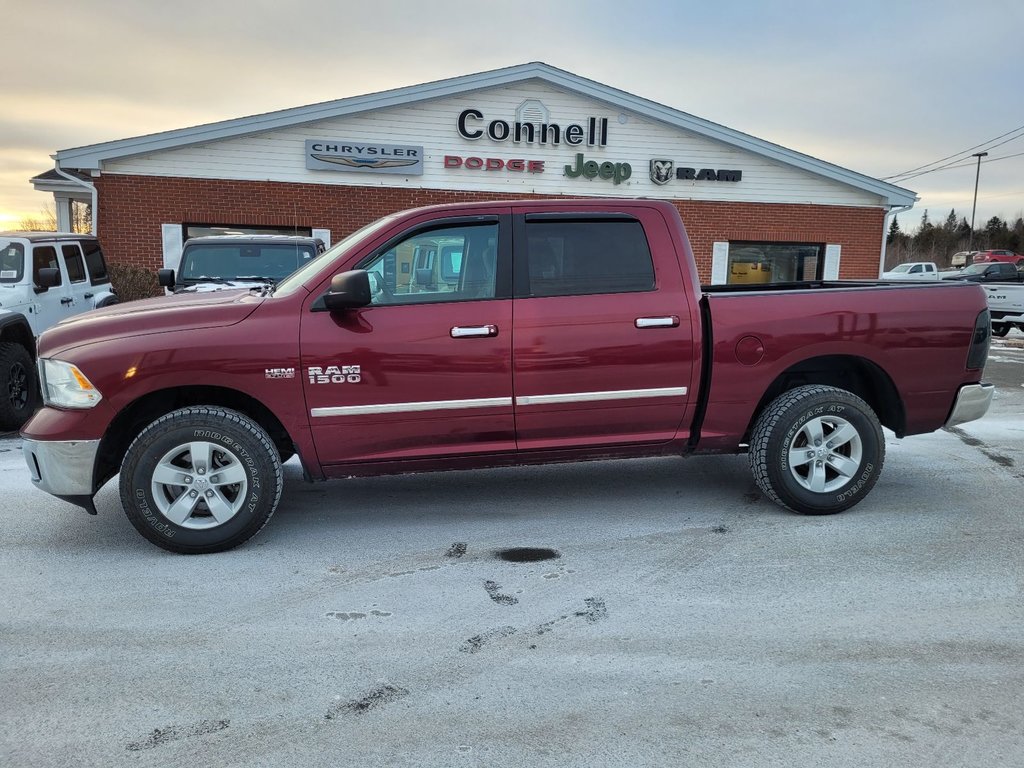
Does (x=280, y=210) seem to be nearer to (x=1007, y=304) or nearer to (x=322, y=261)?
(x=322, y=261)

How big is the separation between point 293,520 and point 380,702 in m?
2.20

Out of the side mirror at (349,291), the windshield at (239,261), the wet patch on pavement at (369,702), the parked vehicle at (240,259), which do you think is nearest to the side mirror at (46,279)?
the parked vehicle at (240,259)

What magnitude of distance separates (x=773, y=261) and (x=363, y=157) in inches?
385

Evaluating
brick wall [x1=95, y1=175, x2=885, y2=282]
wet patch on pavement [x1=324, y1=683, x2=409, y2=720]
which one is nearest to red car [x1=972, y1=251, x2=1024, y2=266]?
brick wall [x1=95, y1=175, x2=885, y2=282]

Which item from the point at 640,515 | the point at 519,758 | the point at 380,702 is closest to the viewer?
the point at 519,758

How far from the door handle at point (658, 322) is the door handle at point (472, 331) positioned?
85 cm

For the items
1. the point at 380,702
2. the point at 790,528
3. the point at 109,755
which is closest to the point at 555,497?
the point at 790,528

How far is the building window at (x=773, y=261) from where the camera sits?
17703 millimetres

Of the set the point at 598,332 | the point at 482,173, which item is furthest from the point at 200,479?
the point at 482,173

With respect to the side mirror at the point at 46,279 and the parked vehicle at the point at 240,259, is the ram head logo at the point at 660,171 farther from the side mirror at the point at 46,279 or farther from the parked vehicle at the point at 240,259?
the side mirror at the point at 46,279

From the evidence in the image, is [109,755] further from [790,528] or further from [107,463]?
[790,528]

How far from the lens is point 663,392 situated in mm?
4543

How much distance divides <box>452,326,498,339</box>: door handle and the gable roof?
471 inches

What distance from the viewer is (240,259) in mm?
9234
